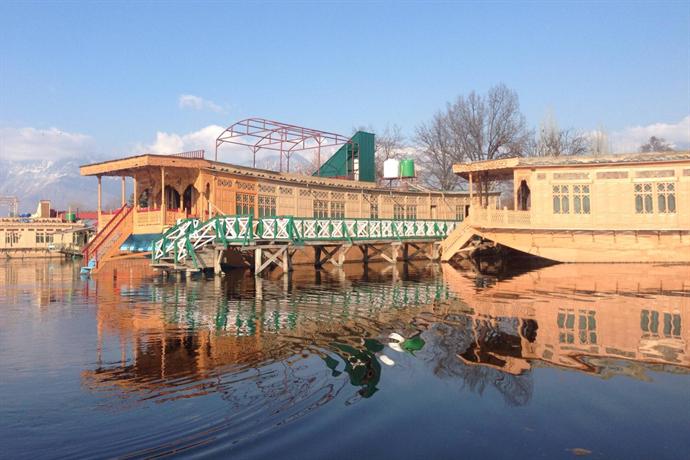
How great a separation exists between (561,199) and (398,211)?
12672mm

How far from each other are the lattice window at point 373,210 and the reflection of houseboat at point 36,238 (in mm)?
27083

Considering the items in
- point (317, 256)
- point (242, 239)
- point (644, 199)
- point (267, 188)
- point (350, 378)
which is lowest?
point (350, 378)

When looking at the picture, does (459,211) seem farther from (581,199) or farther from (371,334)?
(371,334)

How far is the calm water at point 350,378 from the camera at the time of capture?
17.0ft

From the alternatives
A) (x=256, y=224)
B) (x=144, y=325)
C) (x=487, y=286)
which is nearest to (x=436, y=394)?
(x=144, y=325)

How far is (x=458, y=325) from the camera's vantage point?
11.0 metres

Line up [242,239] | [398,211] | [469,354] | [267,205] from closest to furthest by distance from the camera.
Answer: [469,354], [242,239], [267,205], [398,211]

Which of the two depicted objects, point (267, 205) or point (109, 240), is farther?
point (267, 205)

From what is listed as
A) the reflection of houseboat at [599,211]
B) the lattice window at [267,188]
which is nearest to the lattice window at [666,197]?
the reflection of houseboat at [599,211]

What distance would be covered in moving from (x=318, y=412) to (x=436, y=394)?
1.65 m

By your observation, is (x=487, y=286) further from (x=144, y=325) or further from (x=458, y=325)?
(x=144, y=325)

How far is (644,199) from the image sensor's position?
2491 centimetres

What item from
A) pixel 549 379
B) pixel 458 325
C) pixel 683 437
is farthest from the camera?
pixel 458 325

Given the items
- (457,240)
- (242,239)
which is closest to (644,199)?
(457,240)
